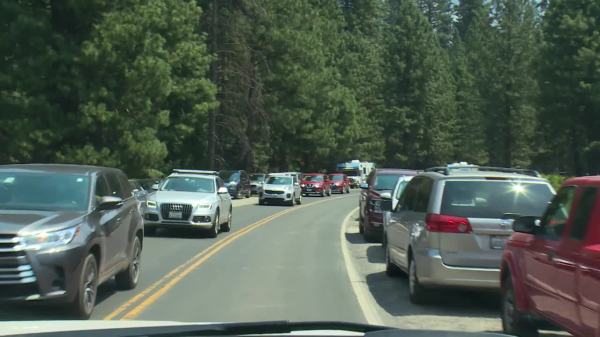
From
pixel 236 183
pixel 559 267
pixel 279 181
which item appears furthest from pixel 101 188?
pixel 236 183

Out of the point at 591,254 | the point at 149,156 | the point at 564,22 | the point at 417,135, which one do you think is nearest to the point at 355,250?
the point at 591,254

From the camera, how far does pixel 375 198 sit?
61.5ft

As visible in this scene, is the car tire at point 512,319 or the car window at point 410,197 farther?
the car window at point 410,197

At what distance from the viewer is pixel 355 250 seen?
17562mm

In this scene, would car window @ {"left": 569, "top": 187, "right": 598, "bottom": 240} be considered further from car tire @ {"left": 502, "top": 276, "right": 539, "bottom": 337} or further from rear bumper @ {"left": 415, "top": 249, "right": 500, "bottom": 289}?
rear bumper @ {"left": 415, "top": 249, "right": 500, "bottom": 289}

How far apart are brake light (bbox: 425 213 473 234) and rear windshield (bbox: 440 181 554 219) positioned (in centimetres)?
9

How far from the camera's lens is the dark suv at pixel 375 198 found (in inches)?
741

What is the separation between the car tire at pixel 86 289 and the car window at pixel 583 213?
204 inches

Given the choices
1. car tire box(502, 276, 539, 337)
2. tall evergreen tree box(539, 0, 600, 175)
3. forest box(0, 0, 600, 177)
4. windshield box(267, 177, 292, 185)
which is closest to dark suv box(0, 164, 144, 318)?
car tire box(502, 276, 539, 337)

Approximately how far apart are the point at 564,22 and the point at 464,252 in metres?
47.8

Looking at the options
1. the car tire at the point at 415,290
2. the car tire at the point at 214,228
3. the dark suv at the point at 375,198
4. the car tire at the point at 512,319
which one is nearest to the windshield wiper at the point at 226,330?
the car tire at the point at 512,319

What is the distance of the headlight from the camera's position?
795cm

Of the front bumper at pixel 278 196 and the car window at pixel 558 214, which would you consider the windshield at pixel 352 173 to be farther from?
the car window at pixel 558 214

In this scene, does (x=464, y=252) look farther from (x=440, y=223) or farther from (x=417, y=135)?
(x=417, y=135)
